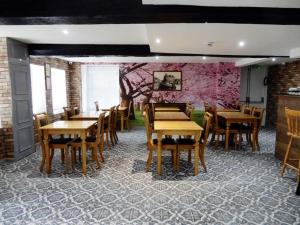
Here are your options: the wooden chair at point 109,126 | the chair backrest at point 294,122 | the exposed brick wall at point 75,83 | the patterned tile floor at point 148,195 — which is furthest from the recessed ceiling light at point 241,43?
the exposed brick wall at point 75,83

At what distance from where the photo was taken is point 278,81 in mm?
8227

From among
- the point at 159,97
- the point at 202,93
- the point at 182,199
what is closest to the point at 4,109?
the point at 182,199

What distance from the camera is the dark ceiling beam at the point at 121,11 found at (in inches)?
103

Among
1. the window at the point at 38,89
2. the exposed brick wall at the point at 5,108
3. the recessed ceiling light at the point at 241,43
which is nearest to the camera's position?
the exposed brick wall at the point at 5,108

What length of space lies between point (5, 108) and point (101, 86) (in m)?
4.58

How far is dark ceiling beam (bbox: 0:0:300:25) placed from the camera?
2.62 metres

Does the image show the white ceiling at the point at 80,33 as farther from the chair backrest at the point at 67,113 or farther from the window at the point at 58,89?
the window at the point at 58,89

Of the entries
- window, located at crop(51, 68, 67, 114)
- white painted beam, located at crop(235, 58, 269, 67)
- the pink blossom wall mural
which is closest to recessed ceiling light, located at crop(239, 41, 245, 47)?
white painted beam, located at crop(235, 58, 269, 67)

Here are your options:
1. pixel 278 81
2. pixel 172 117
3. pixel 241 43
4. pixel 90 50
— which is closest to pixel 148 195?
pixel 172 117

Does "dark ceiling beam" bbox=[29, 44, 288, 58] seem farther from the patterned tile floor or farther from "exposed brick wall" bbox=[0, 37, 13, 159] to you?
the patterned tile floor

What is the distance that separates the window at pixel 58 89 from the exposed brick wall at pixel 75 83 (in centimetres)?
48

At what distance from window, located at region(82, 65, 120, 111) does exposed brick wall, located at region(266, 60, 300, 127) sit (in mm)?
5719

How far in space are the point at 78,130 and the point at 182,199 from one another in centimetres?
193

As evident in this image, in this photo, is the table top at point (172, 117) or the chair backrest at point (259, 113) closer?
the table top at point (172, 117)
